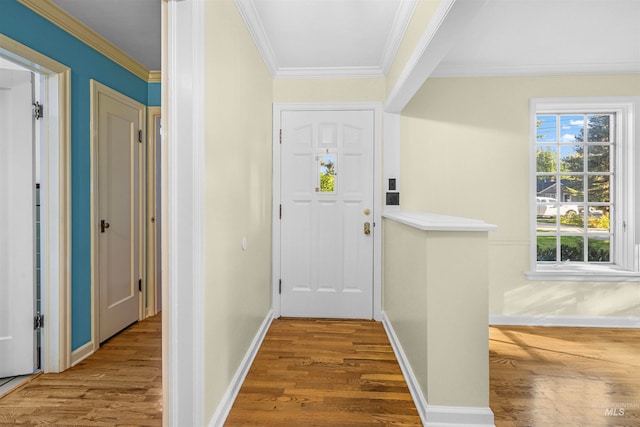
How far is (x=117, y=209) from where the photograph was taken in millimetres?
2855

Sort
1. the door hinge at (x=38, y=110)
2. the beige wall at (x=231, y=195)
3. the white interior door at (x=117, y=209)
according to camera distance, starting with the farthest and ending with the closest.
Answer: the white interior door at (x=117, y=209) < the door hinge at (x=38, y=110) < the beige wall at (x=231, y=195)

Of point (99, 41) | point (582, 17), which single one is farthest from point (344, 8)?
point (99, 41)

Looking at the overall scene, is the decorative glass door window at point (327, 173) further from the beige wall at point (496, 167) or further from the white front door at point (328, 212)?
the beige wall at point (496, 167)

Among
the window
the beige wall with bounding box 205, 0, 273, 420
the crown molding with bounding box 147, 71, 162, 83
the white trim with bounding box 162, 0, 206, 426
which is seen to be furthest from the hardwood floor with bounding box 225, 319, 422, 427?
the crown molding with bounding box 147, 71, 162, 83

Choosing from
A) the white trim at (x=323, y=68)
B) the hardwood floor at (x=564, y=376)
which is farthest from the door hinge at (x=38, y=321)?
the hardwood floor at (x=564, y=376)

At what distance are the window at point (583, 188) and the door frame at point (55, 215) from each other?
3779 millimetres

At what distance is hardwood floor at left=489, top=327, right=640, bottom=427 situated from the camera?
A: 5.91ft

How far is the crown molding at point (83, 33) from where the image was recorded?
204 cm

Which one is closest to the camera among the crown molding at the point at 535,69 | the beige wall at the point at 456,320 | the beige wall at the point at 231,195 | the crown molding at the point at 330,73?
the beige wall at the point at 231,195

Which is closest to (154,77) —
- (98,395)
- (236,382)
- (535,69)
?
(98,395)

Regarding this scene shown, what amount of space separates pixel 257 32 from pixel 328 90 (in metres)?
1.02

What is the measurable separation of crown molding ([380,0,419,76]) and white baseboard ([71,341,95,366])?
3.20m

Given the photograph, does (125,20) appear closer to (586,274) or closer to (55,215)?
(55,215)

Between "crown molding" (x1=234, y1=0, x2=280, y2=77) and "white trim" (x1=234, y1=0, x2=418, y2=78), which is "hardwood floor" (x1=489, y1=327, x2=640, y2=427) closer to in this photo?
"white trim" (x1=234, y1=0, x2=418, y2=78)
